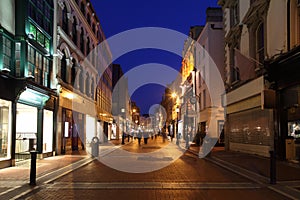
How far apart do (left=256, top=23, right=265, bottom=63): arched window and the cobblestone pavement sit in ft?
34.6

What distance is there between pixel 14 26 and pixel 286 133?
1413 centimetres

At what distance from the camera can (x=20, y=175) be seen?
47.6 ft

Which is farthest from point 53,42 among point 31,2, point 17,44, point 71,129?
point 71,129

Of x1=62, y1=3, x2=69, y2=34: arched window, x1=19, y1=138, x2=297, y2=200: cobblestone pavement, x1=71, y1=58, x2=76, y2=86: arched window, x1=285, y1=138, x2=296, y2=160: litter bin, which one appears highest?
x1=62, y1=3, x2=69, y2=34: arched window

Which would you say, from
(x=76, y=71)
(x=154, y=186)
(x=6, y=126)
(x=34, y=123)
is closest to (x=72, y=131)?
(x=76, y=71)

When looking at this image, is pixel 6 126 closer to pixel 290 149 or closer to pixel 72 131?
pixel 72 131

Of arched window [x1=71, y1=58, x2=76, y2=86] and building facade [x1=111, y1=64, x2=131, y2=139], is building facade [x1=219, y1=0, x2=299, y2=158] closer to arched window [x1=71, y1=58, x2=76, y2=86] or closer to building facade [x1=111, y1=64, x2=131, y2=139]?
arched window [x1=71, y1=58, x2=76, y2=86]

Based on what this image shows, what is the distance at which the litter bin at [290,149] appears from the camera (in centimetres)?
1884

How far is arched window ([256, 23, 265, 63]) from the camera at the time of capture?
2370 centimetres

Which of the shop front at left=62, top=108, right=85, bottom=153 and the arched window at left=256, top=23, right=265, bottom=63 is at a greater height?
the arched window at left=256, top=23, right=265, bottom=63

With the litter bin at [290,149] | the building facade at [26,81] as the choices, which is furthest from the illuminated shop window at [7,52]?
the litter bin at [290,149]

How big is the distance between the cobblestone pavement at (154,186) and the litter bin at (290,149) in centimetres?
481

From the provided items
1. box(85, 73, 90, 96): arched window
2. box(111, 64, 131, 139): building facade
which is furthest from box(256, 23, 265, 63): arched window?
box(111, 64, 131, 139): building facade

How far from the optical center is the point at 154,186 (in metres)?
11.9
